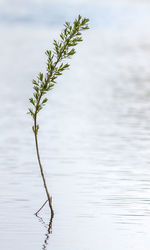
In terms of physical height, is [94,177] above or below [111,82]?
above

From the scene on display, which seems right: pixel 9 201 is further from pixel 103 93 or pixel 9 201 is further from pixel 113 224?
pixel 103 93

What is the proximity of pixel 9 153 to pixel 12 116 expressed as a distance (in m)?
8.29

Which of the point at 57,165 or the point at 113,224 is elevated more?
the point at 113,224

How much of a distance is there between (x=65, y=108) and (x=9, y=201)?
16668 millimetres

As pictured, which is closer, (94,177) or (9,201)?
(9,201)

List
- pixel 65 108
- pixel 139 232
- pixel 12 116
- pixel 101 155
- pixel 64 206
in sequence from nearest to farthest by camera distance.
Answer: pixel 139 232
pixel 64 206
pixel 101 155
pixel 12 116
pixel 65 108

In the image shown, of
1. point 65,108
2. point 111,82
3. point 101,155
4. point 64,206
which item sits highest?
point 64,206

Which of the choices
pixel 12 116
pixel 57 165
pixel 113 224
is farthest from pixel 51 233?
pixel 12 116

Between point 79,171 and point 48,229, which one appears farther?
point 79,171

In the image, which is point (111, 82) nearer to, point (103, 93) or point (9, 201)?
point (103, 93)

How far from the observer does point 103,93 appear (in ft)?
121

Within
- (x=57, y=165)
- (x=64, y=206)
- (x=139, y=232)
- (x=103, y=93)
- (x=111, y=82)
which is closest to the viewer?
(x=139, y=232)

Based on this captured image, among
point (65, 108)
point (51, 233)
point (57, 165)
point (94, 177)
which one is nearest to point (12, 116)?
point (65, 108)

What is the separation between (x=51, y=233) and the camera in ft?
36.2
